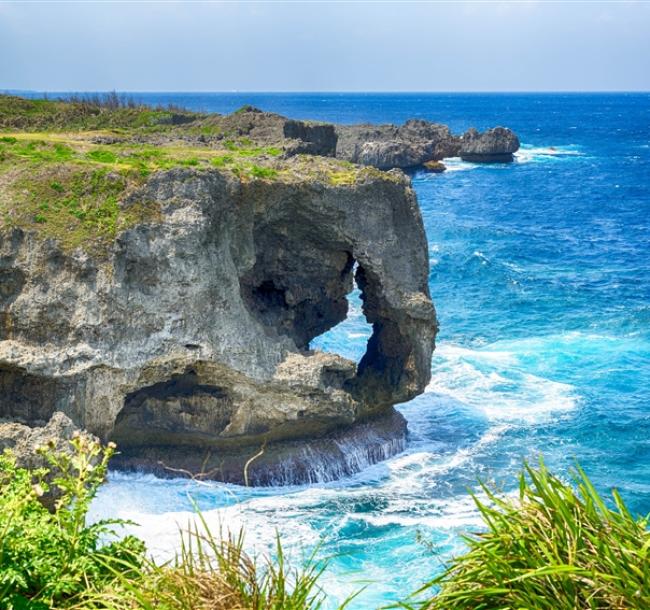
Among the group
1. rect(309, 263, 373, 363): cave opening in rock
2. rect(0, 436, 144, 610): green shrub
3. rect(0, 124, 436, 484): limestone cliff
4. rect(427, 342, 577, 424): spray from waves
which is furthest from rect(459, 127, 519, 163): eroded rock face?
rect(0, 436, 144, 610): green shrub

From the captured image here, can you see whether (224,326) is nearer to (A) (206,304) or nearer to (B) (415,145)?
(A) (206,304)

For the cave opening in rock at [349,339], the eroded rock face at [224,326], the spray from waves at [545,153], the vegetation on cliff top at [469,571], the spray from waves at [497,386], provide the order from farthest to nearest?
1. the spray from waves at [545,153]
2. the cave opening in rock at [349,339]
3. the spray from waves at [497,386]
4. the eroded rock face at [224,326]
5. the vegetation on cliff top at [469,571]

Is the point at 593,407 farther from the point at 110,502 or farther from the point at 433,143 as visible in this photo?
the point at 433,143

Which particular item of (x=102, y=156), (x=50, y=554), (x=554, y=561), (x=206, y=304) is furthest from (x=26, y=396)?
(x=554, y=561)

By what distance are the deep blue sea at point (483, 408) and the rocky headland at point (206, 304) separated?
1410 mm

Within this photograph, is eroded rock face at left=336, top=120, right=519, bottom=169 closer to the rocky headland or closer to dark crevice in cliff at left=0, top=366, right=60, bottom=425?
the rocky headland

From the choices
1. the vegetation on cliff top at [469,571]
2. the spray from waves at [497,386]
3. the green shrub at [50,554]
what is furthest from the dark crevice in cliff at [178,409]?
the vegetation on cliff top at [469,571]

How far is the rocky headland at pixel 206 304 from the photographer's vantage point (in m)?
20.5

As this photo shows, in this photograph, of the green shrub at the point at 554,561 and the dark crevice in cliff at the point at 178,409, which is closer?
the green shrub at the point at 554,561

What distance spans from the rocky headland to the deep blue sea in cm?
141

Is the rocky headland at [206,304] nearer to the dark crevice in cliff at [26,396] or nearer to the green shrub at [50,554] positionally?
the dark crevice in cliff at [26,396]

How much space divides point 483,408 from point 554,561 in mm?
21156

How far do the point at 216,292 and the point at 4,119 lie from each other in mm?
16933

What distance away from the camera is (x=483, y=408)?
2884cm
